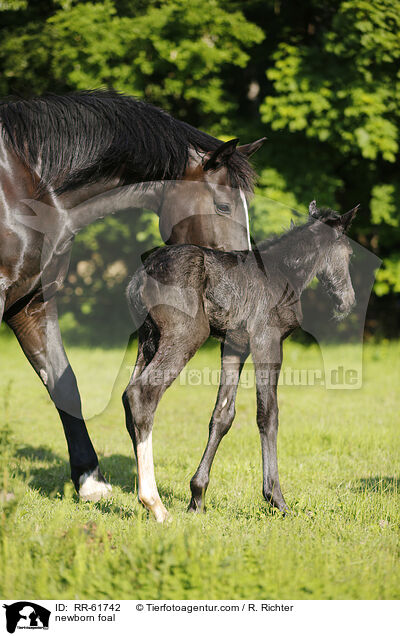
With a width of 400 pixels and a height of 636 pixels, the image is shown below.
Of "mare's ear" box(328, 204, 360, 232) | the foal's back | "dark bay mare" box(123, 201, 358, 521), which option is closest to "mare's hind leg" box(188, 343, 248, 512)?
"dark bay mare" box(123, 201, 358, 521)

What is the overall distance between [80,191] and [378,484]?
10.6 ft

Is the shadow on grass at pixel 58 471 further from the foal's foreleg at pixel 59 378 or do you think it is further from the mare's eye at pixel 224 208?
the mare's eye at pixel 224 208

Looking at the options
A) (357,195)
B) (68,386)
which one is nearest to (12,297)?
(68,386)

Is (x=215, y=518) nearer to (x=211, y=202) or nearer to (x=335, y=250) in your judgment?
(x=335, y=250)

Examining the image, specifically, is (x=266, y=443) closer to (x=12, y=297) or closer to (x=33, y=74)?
(x=12, y=297)

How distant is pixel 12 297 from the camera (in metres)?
4.26

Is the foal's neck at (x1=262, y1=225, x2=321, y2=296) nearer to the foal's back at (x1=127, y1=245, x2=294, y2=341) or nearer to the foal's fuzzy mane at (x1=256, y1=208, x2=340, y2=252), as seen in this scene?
the foal's fuzzy mane at (x1=256, y1=208, x2=340, y2=252)

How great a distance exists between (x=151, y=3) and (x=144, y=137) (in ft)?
30.6

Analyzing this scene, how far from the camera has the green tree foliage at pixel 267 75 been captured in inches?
442

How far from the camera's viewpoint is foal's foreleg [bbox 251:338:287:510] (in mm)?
→ 4316

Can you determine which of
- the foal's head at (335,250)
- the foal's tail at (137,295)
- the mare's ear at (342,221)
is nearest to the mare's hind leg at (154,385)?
the foal's tail at (137,295)

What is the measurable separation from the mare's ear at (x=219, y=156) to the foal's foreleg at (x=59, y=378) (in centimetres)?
154

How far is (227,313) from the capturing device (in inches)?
169
